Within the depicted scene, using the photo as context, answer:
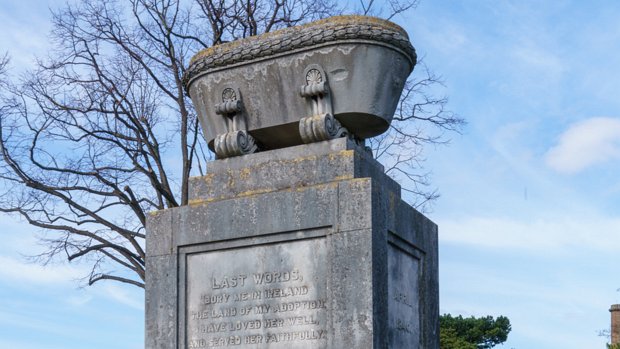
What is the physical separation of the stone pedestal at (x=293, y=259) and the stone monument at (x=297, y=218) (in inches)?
0.5

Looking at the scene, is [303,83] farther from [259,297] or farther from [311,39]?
[259,297]

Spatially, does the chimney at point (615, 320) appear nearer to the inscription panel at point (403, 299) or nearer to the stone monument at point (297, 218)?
the inscription panel at point (403, 299)

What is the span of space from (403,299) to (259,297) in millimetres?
1334

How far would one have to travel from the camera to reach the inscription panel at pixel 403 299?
8852mm

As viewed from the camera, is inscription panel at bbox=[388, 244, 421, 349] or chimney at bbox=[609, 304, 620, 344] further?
chimney at bbox=[609, 304, 620, 344]

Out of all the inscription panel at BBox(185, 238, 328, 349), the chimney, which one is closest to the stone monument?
the inscription panel at BBox(185, 238, 328, 349)

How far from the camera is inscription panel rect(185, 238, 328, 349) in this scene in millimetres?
8648

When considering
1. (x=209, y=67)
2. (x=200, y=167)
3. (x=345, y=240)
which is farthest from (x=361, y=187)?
(x=200, y=167)

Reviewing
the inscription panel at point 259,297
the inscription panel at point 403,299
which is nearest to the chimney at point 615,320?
the inscription panel at point 403,299

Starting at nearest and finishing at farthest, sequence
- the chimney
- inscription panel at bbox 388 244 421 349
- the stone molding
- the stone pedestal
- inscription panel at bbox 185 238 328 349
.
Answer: the stone pedestal, inscription panel at bbox 185 238 328 349, inscription panel at bbox 388 244 421 349, the stone molding, the chimney

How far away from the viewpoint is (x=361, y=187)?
8.59 m

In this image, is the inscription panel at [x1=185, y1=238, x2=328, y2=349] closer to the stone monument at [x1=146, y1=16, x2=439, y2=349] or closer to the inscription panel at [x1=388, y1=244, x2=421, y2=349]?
the stone monument at [x1=146, y1=16, x2=439, y2=349]

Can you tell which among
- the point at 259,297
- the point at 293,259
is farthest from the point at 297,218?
Answer: the point at 259,297

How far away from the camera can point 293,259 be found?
8820mm
